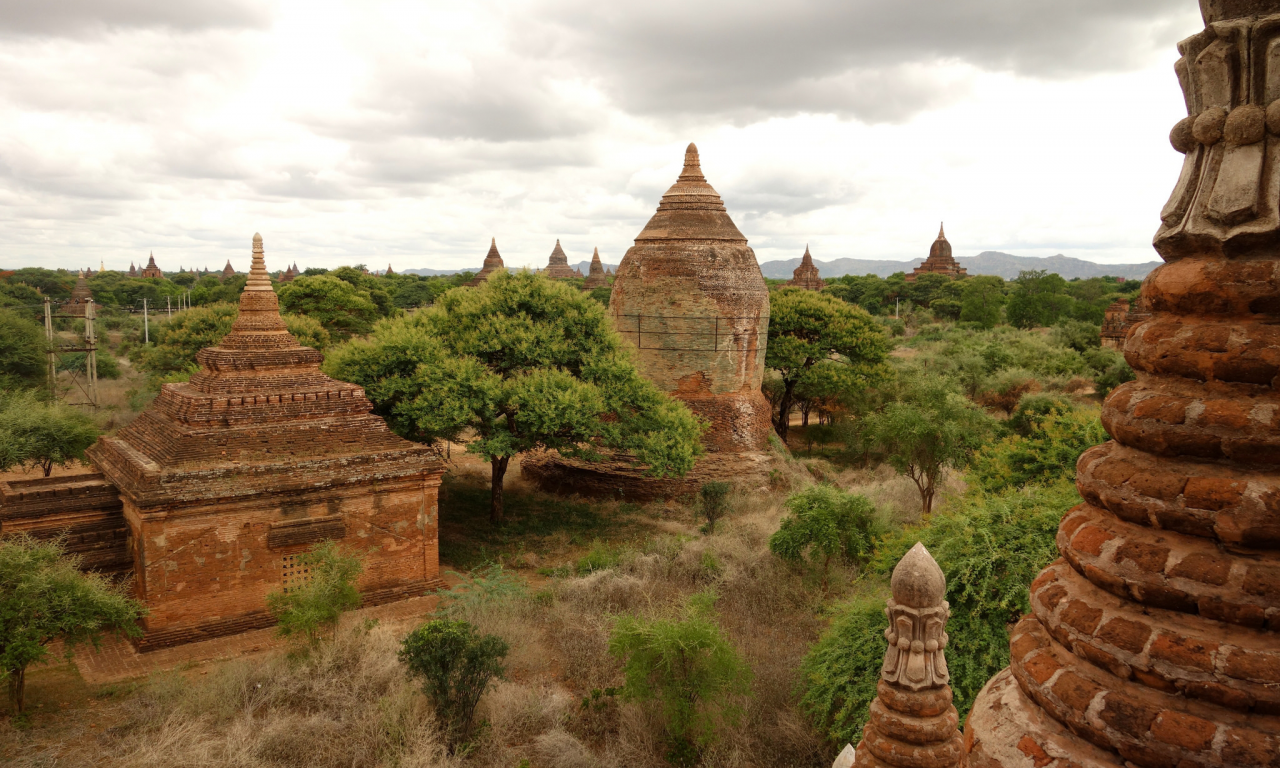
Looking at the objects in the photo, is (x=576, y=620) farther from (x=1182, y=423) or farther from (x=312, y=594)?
(x=1182, y=423)

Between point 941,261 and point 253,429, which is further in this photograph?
point 941,261

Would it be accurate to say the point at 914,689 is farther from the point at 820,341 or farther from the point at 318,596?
the point at 820,341

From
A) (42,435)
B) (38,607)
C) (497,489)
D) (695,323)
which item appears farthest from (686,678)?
(42,435)

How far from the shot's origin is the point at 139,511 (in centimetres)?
1023

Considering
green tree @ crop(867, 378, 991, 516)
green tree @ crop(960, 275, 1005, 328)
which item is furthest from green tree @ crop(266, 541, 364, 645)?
green tree @ crop(960, 275, 1005, 328)

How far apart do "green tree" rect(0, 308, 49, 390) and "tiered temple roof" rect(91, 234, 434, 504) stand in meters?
15.9

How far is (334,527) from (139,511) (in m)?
2.39

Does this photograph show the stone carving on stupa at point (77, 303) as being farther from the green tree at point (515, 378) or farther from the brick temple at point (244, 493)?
the brick temple at point (244, 493)

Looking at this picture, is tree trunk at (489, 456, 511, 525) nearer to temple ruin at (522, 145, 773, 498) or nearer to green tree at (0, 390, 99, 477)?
temple ruin at (522, 145, 773, 498)

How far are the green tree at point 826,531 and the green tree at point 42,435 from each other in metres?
15.2

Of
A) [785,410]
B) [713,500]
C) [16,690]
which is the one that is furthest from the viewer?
[785,410]

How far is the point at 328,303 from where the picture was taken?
33.5 meters

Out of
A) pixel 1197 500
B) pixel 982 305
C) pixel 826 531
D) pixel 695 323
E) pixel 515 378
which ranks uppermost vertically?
pixel 982 305

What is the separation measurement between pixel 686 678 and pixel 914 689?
478cm
